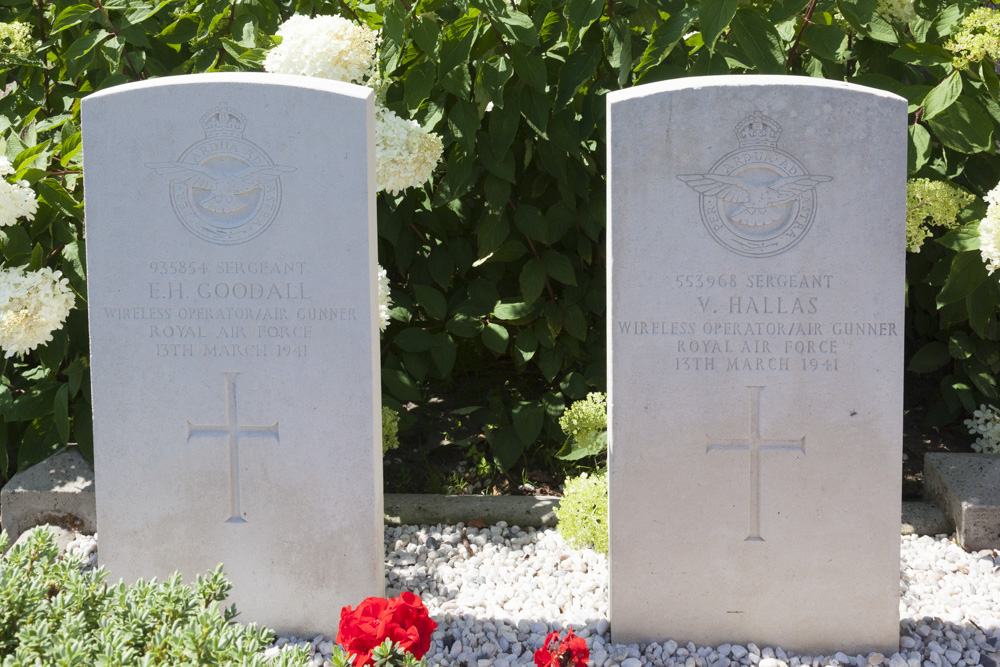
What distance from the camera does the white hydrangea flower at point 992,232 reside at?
116 inches

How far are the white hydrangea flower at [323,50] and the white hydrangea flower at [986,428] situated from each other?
9.33 feet

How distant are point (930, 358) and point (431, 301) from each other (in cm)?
213

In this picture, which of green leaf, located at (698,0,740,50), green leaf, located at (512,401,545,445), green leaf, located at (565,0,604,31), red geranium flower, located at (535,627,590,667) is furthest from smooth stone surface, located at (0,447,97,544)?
green leaf, located at (698,0,740,50)

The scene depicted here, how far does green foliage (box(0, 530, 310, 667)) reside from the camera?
1619 millimetres

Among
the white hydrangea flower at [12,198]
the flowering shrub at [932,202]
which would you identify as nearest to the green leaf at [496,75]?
the flowering shrub at [932,202]

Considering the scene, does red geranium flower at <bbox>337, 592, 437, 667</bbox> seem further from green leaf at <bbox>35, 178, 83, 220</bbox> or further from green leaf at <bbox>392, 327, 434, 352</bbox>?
green leaf at <bbox>35, 178, 83, 220</bbox>

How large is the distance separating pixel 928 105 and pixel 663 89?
3.91ft

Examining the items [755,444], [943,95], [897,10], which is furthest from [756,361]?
[897,10]

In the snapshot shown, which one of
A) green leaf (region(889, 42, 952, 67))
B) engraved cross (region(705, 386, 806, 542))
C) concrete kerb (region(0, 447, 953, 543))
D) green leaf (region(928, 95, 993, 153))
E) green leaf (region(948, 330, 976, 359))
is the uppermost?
green leaf (region(889, 42, 952, 67))

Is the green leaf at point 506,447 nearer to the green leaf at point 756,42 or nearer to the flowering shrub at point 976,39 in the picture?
the green leaf at point 756,42

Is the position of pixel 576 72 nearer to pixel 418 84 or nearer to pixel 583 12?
pixel 583 12

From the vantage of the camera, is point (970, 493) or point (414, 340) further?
point (414, 340)

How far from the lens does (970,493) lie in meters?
3.44

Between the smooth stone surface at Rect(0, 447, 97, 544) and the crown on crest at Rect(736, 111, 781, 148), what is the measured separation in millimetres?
2630
